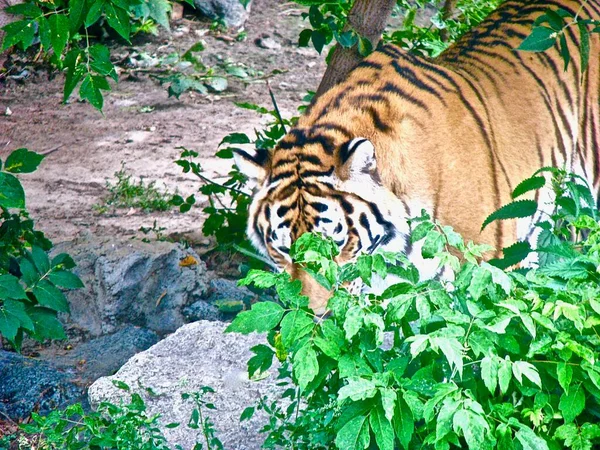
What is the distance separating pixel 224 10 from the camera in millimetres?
9562

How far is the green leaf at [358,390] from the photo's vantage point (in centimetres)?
201

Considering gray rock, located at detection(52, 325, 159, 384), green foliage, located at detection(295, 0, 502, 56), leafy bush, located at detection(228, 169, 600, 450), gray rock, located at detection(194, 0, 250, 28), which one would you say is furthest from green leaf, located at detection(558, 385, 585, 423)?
gray rock, located at detection(194, 0, 250, 28)

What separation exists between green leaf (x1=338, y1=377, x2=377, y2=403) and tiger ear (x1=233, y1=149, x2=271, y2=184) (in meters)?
1.81

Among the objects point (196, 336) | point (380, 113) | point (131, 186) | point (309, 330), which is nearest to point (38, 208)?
point (131, 186)

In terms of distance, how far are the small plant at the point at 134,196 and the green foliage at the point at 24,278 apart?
223 centimetres

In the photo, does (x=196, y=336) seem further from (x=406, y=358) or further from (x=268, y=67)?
(x=268, y=67)

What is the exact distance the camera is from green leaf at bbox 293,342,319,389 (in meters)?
2.13

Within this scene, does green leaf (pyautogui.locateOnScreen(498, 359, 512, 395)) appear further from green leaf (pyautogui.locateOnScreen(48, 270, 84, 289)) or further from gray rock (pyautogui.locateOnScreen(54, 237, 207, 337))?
gray rock (pyautogui.locateOnScreen(54, 237, 207, 337))

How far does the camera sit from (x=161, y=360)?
12.8 ft

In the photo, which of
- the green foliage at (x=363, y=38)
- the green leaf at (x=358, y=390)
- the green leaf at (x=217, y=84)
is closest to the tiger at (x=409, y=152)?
the green foliage at (x=363, y=38)

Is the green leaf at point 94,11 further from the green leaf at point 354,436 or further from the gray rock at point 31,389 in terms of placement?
the gray rock at point 31,389

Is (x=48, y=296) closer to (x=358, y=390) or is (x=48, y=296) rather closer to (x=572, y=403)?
(x=358, y=390)

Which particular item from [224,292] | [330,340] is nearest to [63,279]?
[224,292]

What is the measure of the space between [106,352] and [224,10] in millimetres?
5849
